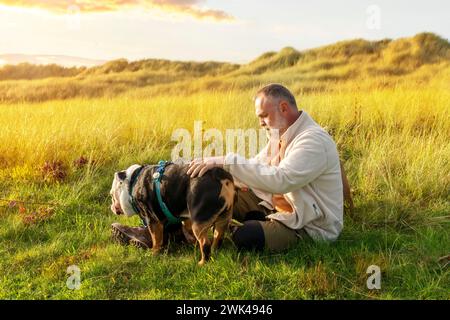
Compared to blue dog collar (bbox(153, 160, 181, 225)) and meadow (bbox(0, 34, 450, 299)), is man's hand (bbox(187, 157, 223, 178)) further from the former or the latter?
meadow (bbox(0, 34, 450, 299))

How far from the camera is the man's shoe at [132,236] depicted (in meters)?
4.73

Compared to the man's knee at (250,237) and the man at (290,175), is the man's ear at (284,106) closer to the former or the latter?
the man at (290,175)

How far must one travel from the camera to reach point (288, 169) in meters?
4.02

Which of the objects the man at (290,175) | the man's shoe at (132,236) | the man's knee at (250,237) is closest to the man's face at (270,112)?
the man at (290,175)

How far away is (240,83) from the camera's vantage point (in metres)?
12.5

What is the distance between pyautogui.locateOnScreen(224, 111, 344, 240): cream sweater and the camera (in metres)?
4.02

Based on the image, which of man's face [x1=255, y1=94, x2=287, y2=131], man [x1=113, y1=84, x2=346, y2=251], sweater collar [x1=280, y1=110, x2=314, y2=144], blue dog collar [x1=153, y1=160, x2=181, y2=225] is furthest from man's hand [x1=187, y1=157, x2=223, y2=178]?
sweater collar [x1=280, y1=110, x2=314, y2=144]

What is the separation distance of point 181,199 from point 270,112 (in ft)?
3.29

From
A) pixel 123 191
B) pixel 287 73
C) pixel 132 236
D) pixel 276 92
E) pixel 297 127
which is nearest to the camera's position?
pixel 276 92

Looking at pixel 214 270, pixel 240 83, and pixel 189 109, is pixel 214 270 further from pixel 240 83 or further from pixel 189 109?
pixel 240 83

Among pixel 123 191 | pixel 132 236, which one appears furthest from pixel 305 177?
pixel 132 236

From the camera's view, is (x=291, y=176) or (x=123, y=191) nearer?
(x=291, y=176)

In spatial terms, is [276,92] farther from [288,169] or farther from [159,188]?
[159,188]
